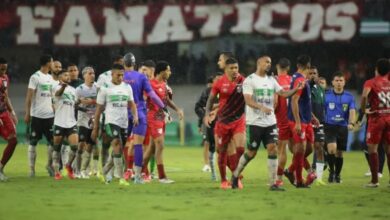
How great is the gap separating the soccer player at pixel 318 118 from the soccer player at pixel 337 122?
25.8 inches

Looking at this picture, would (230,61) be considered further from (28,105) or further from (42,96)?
(42,96)

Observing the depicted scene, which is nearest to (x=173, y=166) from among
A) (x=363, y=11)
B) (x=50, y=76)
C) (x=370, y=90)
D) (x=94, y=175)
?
(x=94, y=175)

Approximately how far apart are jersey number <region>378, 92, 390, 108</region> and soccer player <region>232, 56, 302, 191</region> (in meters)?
2.23

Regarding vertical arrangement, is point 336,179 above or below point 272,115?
below

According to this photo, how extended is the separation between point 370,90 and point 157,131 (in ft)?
14.7

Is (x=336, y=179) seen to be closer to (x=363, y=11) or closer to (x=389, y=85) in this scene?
(x=389, y=85)

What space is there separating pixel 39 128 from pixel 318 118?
6.27 m

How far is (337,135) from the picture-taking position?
65.2 ft

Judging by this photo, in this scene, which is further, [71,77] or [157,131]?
[71,77]

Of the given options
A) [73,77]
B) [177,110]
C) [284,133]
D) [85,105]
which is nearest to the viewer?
[284,133]

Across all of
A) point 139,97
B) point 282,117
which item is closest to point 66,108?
point 139,97

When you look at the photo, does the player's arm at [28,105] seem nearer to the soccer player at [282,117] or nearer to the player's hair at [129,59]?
the player's hair at [129,59]

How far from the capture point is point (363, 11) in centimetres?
3919

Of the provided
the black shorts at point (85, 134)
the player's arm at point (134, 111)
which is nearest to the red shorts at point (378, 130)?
the player's arm at point (134, 111)
